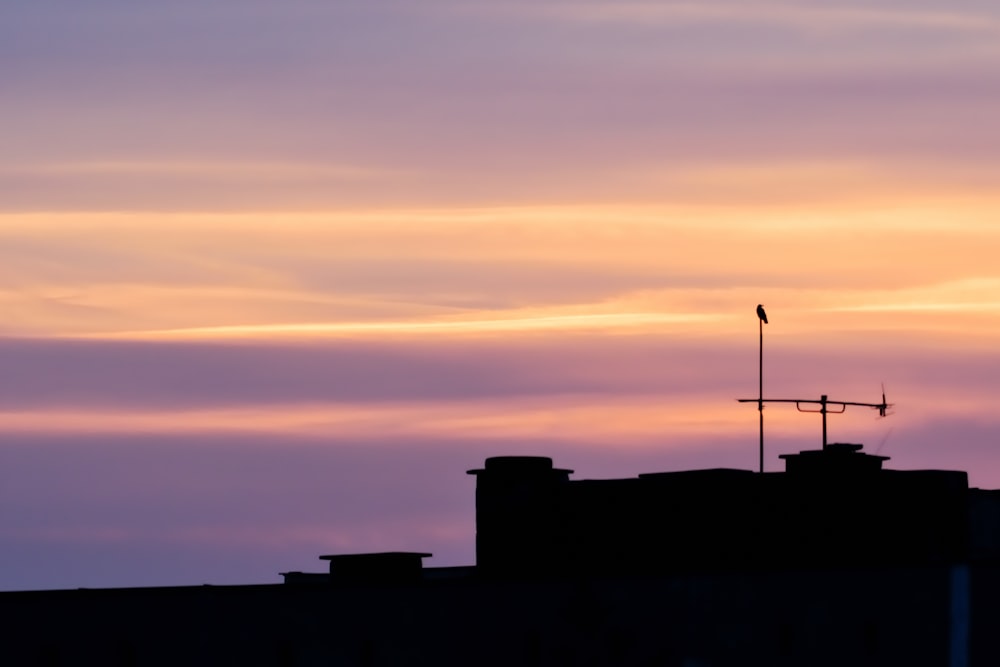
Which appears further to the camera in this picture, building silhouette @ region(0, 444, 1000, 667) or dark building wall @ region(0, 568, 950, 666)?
building silhouette @ region(0, 444, 1000, 667)

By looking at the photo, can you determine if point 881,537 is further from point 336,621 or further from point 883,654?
point 336,621

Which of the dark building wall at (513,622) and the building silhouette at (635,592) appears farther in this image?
the building silhouette at (635,592)

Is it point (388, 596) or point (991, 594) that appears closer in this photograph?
point (388, 596)

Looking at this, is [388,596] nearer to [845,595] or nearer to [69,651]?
[69,651]

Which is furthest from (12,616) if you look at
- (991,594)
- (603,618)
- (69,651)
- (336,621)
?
(991,594)

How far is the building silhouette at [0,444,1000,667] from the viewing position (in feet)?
183

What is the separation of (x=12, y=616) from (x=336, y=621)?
789cm

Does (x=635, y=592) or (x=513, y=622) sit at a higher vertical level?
(x=635, y=592)

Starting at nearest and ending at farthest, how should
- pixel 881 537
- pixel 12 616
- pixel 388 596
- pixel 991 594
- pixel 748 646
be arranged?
pixel 12 616
pixel 388 596
pixel 748 646
pixel 991 594
pixel 881 537

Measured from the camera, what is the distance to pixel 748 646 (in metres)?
62.5

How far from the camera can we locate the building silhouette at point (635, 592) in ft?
183

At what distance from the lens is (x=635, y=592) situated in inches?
2454

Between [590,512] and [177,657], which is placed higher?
[590,512]

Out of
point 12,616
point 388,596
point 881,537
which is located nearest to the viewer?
point 12,616
